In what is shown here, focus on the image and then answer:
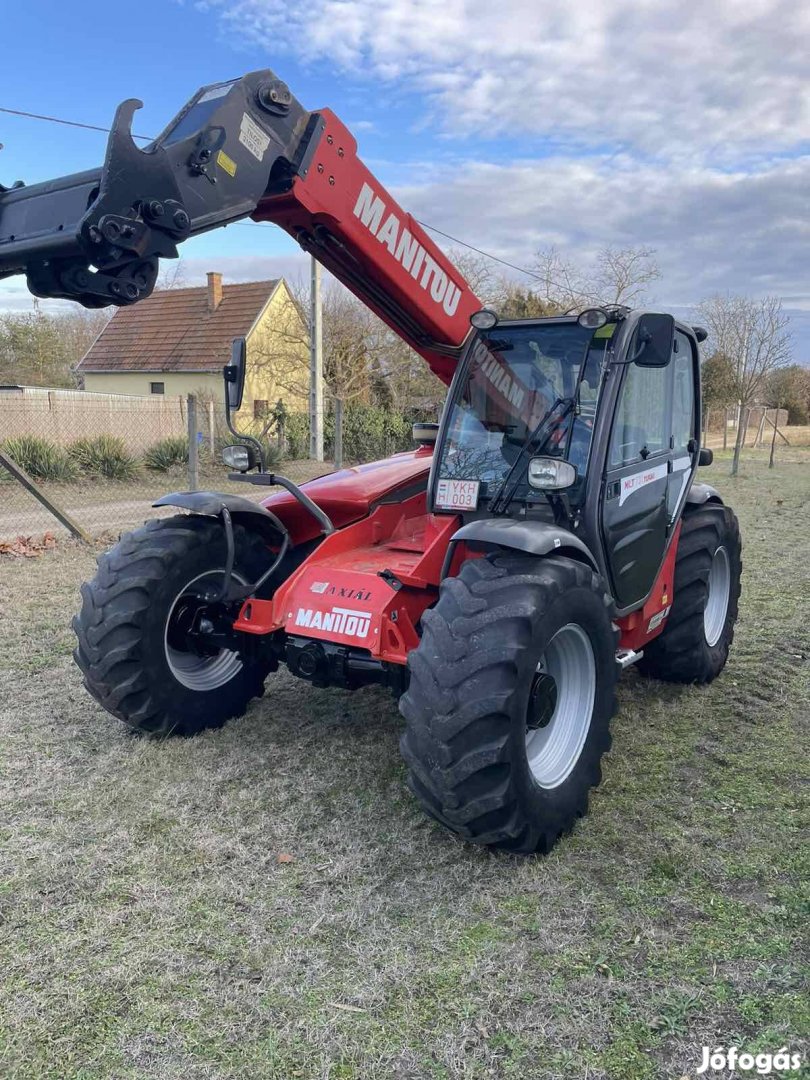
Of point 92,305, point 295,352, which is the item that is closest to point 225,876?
point 92,305

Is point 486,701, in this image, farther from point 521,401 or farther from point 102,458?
point 102,458

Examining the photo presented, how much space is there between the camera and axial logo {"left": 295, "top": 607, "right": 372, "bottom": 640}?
3.57 meters

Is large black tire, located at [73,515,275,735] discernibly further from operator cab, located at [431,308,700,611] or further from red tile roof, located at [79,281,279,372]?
red tile roof, located at [79,281,279,372]

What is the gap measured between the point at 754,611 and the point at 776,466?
17.3 metres

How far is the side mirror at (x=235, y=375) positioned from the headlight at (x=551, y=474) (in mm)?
1328

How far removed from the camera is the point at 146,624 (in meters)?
3.88

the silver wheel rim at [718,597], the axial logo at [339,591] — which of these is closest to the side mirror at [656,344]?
the axial logo at [339,591]

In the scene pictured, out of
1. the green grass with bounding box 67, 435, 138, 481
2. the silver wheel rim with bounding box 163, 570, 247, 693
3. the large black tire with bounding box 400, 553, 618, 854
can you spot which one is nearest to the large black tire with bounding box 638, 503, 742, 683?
the large black tire with bounding box 400, 553, 618, 854

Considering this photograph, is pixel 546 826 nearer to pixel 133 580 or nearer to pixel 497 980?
pixel 497 980

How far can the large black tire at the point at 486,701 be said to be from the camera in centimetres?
288

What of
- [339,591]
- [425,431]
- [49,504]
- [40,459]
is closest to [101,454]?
[40,459]

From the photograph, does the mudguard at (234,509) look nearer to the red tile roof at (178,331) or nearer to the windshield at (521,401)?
the windshield at (521,401)

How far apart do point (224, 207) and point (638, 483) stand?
7.58ft

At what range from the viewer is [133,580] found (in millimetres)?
3869
